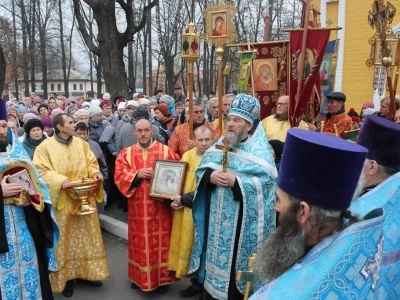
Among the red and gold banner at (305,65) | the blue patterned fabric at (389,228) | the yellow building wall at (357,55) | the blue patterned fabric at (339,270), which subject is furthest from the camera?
the yellow building wall at (357,55)

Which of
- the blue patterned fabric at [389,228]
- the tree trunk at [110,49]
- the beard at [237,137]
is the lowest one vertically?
the blue patterned fabric at [389,228]

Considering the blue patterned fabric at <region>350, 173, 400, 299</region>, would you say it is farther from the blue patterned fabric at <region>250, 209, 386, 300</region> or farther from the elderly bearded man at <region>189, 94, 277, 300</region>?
the elderly bearded man at <region>189, 94, 277, 300</region>

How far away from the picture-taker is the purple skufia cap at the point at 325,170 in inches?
56.7

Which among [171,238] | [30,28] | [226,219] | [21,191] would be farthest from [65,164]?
[30,28]

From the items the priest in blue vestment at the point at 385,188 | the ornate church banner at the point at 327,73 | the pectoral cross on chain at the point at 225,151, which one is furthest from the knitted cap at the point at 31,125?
the priest in blue vestment at the point at 385,188

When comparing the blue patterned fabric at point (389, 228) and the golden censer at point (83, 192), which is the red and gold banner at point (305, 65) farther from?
the blue patterned fabric at point (389, 228)

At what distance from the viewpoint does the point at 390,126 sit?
2236 millimetres

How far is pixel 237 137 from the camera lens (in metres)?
3.50

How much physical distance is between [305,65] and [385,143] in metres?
2.53

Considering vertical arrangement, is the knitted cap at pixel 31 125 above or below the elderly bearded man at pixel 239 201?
above

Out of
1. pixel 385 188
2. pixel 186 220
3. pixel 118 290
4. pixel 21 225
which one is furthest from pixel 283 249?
pixel 118 290

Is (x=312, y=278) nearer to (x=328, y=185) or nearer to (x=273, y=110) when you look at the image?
(x=328, y=185)

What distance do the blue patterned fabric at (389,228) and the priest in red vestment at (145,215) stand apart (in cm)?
242

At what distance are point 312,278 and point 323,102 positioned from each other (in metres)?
4.57
